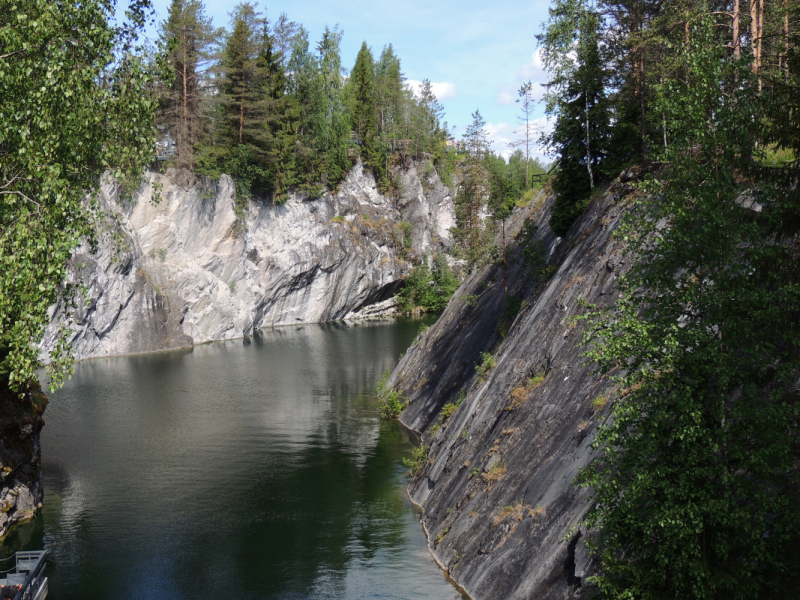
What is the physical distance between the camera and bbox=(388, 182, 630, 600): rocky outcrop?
16328 mm

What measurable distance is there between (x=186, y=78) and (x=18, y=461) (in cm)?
4890

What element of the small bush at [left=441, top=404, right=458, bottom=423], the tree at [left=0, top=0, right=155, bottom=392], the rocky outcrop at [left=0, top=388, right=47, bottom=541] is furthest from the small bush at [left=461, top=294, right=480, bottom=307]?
the tree at [left=0, top=0, right=155, bottom=392]

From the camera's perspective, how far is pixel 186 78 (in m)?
64.2

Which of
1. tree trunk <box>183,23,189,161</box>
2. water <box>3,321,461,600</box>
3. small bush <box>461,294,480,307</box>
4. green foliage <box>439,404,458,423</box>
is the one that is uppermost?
tree trunk <box>183,23,189,161</box>

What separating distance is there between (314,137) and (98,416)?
51.8 meters

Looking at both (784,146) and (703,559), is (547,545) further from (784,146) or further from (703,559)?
(784,146)

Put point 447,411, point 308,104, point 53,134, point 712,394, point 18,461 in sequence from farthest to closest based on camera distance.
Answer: point 308,104, point 447,411, point 18,461, point 53,134, point 712,394

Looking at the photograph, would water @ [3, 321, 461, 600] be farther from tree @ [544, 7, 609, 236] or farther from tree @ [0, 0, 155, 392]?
tree @ [544, 7, 609, 236]

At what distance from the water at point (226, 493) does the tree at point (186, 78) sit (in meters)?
28.1

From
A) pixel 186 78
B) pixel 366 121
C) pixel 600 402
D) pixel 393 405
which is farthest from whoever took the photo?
pixel 366 121

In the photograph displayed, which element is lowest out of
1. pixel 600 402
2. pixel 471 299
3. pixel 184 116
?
pixel 600 402

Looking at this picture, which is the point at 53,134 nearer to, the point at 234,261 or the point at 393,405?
the point at 393,405

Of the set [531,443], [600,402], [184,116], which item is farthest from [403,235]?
[600,402]

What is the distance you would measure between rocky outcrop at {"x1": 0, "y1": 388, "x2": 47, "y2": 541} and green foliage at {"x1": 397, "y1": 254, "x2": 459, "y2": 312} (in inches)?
2591
